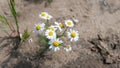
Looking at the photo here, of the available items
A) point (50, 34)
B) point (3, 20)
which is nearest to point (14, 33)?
point (3, 20)

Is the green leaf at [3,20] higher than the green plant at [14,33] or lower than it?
higher

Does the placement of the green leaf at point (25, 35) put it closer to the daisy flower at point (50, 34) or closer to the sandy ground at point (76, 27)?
the sandy ground at point (76, 27)

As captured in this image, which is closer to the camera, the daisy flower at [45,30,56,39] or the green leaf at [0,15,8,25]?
the daisy flower at [45,30,56,39]

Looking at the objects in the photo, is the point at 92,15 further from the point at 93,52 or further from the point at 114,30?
the point at 93,52

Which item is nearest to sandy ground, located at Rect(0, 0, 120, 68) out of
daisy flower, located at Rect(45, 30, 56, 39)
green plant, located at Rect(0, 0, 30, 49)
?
green plant, located at Rect(0, 0, 30, 49)

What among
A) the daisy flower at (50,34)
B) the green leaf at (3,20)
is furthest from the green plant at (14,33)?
the daisy flower at (50,34)

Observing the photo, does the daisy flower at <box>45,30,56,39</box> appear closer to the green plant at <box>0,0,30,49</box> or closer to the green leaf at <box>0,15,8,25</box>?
the green plant at <box>0,0,30,49</box>

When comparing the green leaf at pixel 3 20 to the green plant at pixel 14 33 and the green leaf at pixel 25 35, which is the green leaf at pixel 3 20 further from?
the green leaf at pixel 25 35

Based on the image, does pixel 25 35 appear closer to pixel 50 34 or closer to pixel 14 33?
pixel 14 33

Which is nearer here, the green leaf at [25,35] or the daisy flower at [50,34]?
the daisy flower at [50,34]

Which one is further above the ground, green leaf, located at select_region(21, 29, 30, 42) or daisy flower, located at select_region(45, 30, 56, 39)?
daisy flower, located at select_region(45, 30, 56, 39)
